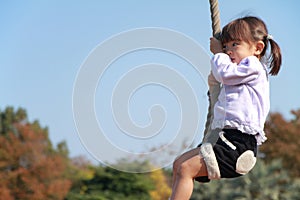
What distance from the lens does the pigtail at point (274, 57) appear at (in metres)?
3.78

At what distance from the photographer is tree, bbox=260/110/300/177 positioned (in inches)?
1097

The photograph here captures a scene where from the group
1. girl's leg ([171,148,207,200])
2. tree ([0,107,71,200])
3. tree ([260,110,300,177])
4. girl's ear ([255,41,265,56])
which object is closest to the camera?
girl's leg ([171,148,207,200])

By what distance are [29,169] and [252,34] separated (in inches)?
1024

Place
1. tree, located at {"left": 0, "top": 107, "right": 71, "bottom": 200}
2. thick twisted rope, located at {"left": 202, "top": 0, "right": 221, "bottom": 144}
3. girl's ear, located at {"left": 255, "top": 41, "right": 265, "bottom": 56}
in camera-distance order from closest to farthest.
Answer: thick twisted rope, located at {"left": 202, "top": 0, "right": 221, "bottom": 144}, girl's ear, located at {"left": 255, "top": 41, "right": 265, "bottom": 56}, tree, located at {"left": 0, "top": 107, "right": 71, "bottom": 200}

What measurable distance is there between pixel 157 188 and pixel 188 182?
84.5 ft

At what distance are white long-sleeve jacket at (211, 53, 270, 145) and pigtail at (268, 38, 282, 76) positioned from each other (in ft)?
0.56

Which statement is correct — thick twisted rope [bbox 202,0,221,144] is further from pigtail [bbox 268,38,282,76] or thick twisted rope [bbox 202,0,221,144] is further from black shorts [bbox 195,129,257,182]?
pigtail [bbox 268,38,282,76]

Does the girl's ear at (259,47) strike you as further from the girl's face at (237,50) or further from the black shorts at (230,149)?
the black shorts at (230,149)

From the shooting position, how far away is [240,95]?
11.8ft

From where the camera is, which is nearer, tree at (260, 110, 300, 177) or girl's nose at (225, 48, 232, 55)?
girl's nose at (225, 48, 232, 55)

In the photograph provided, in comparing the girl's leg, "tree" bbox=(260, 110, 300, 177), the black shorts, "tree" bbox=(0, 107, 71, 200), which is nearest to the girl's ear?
the black shorts

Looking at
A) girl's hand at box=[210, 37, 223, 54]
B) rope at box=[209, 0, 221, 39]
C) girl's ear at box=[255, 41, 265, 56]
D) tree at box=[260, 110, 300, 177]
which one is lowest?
tree at box=[260, 110, 300, 177]

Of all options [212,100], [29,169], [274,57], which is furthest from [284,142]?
[212,100]

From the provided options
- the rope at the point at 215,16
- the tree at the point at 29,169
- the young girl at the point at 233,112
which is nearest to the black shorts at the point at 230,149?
the young girl at the point at 233,112
